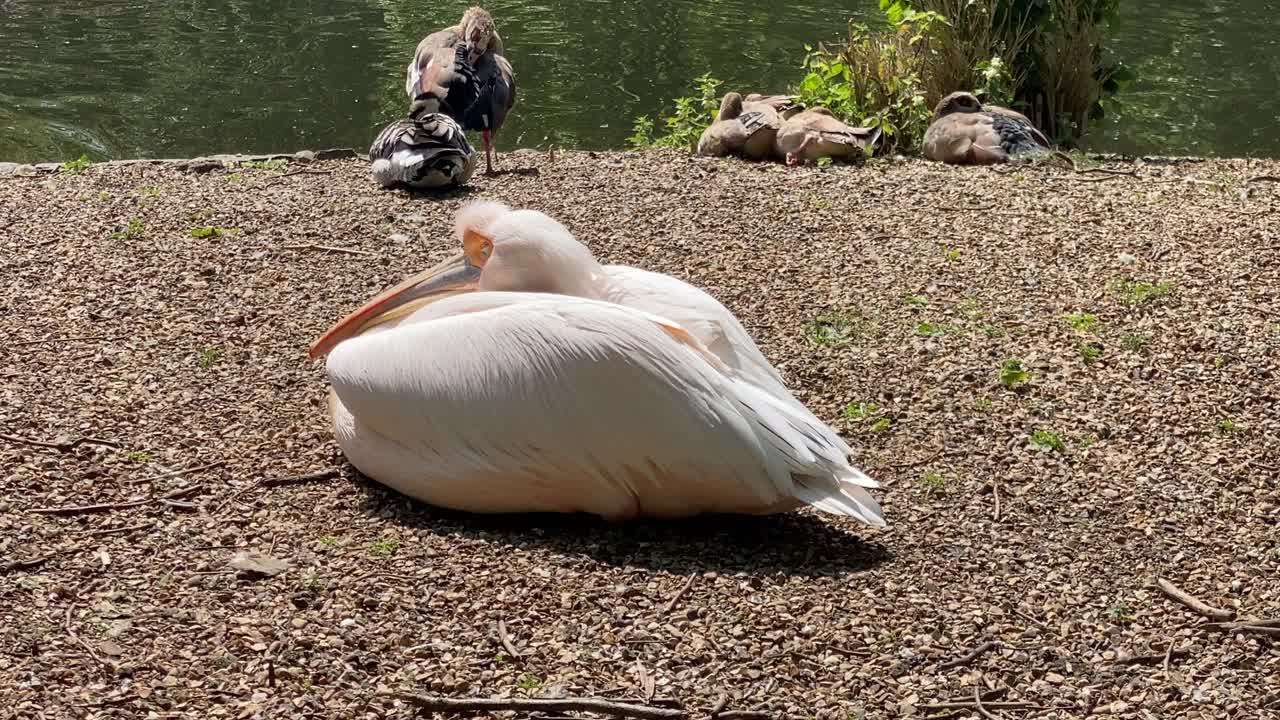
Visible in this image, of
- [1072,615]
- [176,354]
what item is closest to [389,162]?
[176,354]

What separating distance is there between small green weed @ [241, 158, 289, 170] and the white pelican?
350 centimetres

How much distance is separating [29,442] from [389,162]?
9.29 ft

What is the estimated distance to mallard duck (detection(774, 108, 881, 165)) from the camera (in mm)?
6965

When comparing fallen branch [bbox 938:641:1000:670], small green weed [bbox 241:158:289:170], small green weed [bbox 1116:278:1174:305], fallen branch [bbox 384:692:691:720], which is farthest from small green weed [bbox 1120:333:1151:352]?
small green weed [bbox 241:158:289:170]

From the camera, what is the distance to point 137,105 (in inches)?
378

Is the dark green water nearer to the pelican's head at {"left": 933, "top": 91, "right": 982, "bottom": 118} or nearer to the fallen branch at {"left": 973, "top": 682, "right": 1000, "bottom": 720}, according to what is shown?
the pelican's head at {"left": 933, "top": 91, "right": 982, "bottom": 118}

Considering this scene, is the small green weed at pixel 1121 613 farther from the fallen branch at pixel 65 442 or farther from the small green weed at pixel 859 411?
the fallen branch at pixel 65 442

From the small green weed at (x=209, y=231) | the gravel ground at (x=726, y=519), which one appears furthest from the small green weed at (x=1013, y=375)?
the small green weed at (x=209, y=231)

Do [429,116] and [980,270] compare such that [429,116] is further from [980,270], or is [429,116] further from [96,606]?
[96,606]

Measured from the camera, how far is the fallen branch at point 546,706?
2.73 meters

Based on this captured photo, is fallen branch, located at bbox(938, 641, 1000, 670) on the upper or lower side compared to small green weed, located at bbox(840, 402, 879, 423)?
upper

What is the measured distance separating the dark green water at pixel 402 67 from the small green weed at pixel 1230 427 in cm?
527

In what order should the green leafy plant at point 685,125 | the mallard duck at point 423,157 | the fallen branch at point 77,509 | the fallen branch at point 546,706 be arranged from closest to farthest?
the fallen branch at point 546,706 < the fallen branch at point 77,509 < the mallard duck at point 423,157 < the green leafy plant at point 685,125

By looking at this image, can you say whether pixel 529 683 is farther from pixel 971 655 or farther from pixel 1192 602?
pixel 1192 602
